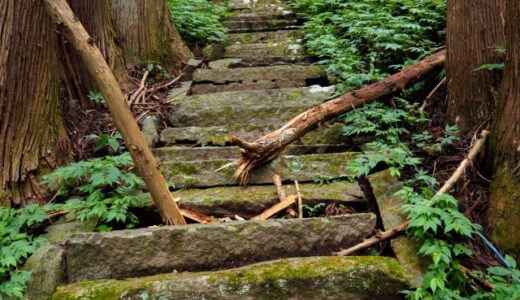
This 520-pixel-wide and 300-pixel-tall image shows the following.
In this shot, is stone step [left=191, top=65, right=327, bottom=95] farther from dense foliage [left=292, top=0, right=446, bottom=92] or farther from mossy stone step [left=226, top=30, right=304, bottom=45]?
mossy stone step [left=226, top=30, right=304, bottom=45]

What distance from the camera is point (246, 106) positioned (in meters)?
4.48

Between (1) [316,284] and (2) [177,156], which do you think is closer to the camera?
(1) [316,284]

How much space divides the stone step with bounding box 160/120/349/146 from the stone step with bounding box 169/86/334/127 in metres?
0.19

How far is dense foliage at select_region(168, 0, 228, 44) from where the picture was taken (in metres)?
6.55

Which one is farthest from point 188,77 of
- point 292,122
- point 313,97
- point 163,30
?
point 292,122

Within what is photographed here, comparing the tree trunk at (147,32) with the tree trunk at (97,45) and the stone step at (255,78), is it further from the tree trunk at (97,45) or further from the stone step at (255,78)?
the stone step at (255,78)

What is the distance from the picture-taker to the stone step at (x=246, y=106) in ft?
13.9

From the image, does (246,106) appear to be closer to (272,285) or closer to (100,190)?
(100,190)

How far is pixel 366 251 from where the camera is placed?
8.61 ft

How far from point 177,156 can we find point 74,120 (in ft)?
3.21

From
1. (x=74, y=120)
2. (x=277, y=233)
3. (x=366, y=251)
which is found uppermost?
(x=74, y=120)

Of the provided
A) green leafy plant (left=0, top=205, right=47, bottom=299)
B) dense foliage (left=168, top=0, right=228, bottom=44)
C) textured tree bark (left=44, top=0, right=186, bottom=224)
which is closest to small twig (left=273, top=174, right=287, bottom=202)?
textured tree bark (left=44, top=0, right=186, bottom=224)

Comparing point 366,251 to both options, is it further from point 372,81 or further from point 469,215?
point 372,81

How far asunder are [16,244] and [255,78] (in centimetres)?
353
